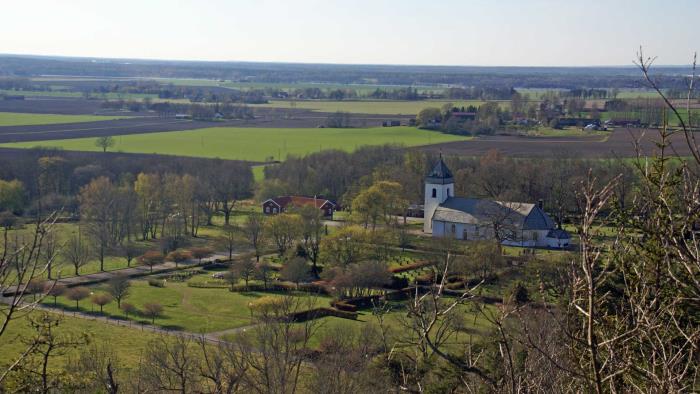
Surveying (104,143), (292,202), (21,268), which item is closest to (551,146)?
(292,202)

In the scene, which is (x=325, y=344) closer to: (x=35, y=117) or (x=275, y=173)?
(x=275, y=173)

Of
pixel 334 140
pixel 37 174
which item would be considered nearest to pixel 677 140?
pixel 334 140

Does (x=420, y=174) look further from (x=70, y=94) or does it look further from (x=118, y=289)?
(x=70, y=94)

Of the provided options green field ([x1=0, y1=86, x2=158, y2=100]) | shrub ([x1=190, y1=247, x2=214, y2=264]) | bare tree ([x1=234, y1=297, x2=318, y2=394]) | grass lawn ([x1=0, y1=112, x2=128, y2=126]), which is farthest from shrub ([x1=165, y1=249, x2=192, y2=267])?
green field ([x1=0, y1=86, x2=158, y2=100])

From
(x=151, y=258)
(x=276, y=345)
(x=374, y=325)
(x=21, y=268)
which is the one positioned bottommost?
(x=151, y=258)

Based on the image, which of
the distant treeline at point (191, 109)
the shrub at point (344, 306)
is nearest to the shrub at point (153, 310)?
the shrub at point (344, 306)

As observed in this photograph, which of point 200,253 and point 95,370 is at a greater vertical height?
point 95,370

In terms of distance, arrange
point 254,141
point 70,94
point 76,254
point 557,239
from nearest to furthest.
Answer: point 76,254 → point 557,239 → point 254,141 → point 70,94
